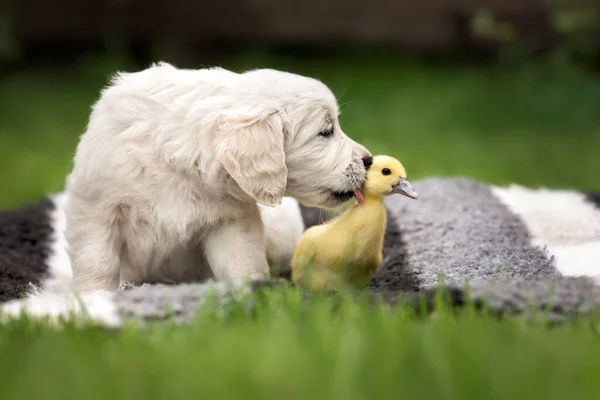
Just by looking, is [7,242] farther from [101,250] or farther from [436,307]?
[436,307]

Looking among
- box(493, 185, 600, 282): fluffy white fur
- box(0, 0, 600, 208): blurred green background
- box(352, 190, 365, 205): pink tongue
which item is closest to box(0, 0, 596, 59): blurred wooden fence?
box(0, 0, 600, 208): blurred green background

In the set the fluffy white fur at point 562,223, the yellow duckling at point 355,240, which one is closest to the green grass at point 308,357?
the yellow duckling at point 355,240

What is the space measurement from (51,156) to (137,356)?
4310 millimetres

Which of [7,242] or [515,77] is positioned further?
[515,77]

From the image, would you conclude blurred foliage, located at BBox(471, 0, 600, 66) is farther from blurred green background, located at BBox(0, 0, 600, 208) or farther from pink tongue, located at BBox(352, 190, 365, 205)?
pink tongue, located at BBox(352, 190, 365, 205)

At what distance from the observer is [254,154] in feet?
8.25

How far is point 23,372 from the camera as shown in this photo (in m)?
1.71

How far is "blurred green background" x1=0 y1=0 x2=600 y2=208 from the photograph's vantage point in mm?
5941

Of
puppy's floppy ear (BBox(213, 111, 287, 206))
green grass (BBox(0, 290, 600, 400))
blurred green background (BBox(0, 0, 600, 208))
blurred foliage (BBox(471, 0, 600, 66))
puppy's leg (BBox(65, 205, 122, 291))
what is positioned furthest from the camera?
blurred foliage (BBox(471, 0, 600, 66))

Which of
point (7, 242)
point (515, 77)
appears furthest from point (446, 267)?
point (515, 77)

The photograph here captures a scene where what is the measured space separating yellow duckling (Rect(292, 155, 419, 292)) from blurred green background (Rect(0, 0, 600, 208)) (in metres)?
2.53

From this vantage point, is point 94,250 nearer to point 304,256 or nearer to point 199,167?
point 199,167

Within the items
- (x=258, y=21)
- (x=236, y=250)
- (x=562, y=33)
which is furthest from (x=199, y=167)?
(x=258, y=21)

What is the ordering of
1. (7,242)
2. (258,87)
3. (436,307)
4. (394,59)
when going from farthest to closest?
(394,59), (7,242), (258,87), (436,307)
